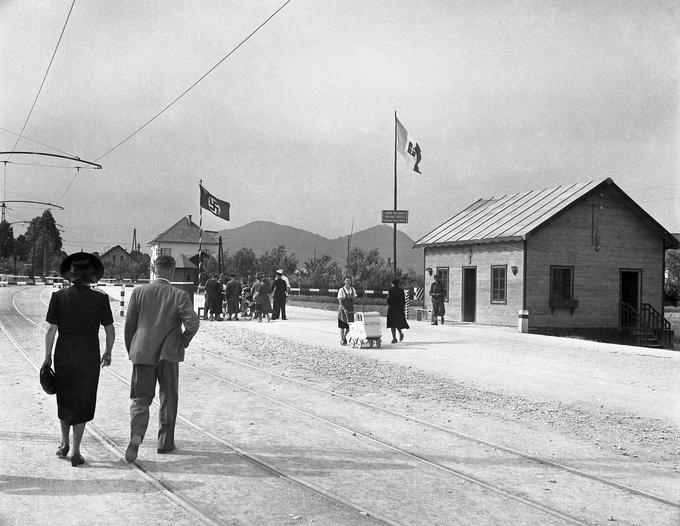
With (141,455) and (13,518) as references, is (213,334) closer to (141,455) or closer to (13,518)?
(141,455)

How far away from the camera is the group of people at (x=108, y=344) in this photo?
6.53 m

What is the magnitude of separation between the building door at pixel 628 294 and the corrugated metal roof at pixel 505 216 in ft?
13.1

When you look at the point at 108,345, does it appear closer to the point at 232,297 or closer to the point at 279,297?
the point at 279,297

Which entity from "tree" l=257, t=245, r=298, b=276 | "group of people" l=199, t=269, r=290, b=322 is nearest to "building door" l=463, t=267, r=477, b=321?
"group of people" l=199, t=269, r=290, b=322

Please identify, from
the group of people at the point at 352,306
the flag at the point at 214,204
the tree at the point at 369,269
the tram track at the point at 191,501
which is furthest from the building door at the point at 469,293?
the tree at the point at 369,269

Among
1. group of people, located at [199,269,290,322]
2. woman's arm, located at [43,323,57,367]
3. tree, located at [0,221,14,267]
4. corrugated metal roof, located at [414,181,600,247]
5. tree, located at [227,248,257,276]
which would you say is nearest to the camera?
woman's arm, located at [43,323,57,367]

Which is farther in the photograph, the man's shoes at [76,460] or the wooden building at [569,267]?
the wooden building at [569,267]

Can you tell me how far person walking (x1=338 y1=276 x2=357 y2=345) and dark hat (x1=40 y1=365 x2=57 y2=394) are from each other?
12318mm

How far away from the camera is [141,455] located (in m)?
6.88

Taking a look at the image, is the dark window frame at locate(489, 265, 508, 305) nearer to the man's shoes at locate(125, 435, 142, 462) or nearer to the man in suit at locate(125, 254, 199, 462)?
the man in suit at locate(125, 254, 199, 462)

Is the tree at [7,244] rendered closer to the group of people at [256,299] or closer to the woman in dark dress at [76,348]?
the group of people at [256,299]

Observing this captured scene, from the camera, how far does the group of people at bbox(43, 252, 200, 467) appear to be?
6.53 meters

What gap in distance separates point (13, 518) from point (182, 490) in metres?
1.23

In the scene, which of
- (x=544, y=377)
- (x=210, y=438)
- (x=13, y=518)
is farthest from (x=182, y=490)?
(x=544, y=377)
